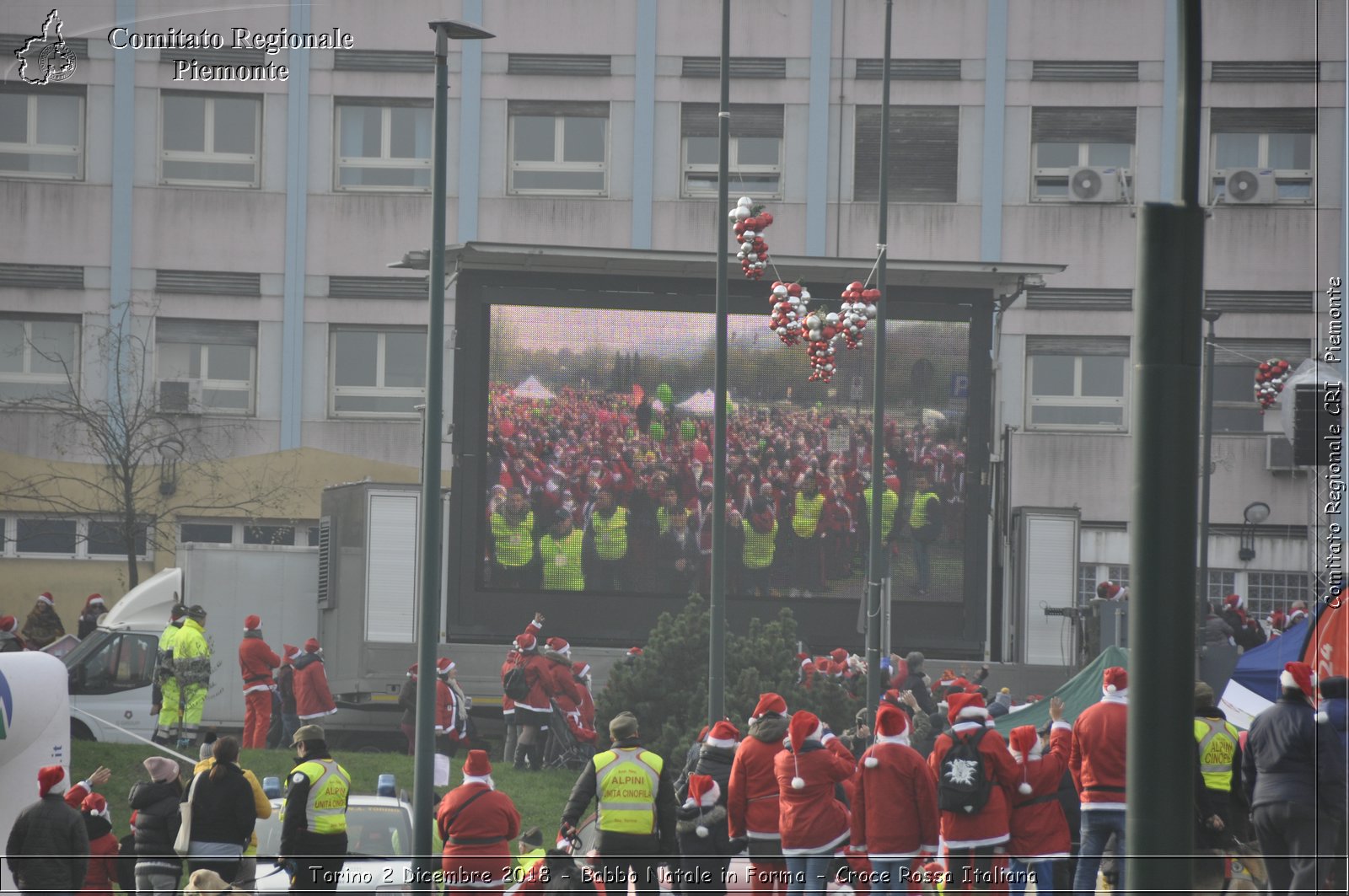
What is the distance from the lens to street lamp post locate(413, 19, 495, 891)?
543 inches

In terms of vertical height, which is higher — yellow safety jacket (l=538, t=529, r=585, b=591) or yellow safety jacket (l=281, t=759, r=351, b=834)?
yellow safety jacket (l=538, t=529, r=585, b=591)

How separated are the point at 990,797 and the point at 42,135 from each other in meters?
20.6

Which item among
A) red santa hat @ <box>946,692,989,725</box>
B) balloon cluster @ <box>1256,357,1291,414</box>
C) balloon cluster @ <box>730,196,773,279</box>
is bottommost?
red santa hat @ <box>946,692,989,725</box>

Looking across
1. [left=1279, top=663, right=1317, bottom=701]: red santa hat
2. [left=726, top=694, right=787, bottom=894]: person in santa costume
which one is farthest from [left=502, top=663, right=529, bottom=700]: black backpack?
[left=1279, top=663, right=1317, bottom=701]: red santa hat

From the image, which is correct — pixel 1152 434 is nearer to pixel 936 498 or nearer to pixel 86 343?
pixel 936 498

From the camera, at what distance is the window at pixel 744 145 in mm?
27453

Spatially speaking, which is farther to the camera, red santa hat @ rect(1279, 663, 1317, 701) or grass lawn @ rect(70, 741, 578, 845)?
grass lawn @ rect(70, 741, 578, 845)

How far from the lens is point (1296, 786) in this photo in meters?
9.98

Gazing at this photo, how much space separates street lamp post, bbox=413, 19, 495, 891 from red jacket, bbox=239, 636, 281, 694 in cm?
683

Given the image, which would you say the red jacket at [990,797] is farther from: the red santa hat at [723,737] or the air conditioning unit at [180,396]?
the air conditioning unit at [180,396]

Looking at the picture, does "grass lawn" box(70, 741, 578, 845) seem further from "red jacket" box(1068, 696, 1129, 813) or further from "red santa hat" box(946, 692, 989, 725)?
"red jacket" box(1068, 696, 1129, 813)

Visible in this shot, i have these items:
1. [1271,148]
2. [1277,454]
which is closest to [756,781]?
[1271,148]

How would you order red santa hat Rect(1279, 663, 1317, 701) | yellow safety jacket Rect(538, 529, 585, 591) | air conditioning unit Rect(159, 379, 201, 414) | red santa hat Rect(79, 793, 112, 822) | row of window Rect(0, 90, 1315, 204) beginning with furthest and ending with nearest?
air conditioning unit Rect(159, 379, 201, 414)
row of window Rect(0, 90, 1315, 204)
yellow safety jacket Rect(538, 529, 585, 591)
red santa hat Rect(79, 793, 112, 822)
red santa hat Rect(1279, 663, 1317, 701)

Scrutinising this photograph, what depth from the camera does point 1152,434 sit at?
19.7 ft
